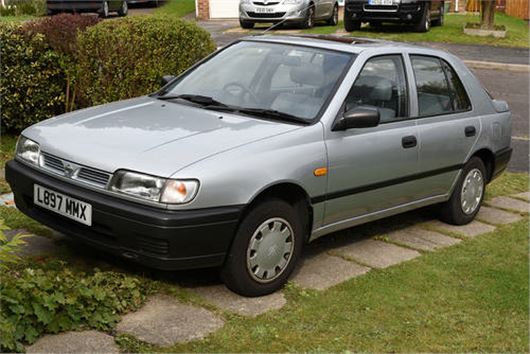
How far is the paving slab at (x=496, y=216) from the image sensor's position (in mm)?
7094

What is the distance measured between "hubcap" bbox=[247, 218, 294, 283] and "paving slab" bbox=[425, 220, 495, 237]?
2.23 metres

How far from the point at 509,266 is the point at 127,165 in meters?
3.01

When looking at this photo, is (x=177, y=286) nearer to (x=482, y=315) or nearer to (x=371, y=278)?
(x=371, y=278)

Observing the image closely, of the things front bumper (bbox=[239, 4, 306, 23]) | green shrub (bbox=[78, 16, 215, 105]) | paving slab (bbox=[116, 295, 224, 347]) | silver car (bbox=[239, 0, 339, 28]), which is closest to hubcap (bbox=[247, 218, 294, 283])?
paving slab (bbox=[116, 295, 224, 347])

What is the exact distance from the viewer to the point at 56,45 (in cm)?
863

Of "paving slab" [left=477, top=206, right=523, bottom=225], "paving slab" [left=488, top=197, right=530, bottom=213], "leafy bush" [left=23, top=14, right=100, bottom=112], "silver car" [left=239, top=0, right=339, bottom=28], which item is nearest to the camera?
"paving slab" [left=477, top=206, right=523, bottom=225]

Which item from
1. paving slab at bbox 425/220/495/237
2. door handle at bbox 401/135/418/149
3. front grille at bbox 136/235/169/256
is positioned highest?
door handle at bbox 401/135/418/149

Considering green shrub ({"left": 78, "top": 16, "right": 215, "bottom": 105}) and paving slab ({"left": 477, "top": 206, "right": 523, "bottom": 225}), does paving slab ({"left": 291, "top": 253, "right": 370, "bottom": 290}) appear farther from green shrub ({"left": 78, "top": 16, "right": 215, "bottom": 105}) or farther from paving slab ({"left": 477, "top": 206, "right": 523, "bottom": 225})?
green shrub ({"left": 78, "top": 16, "right": 215, "bottom": 105})

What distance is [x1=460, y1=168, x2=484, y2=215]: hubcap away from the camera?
6711 mm

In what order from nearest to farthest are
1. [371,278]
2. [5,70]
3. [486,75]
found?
[371,278], [5,70], [486,75]

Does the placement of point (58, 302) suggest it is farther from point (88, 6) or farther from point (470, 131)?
point (88, 6)

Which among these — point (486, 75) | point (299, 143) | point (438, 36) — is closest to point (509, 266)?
point (299, 143)

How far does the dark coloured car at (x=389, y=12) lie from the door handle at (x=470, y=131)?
15.6 m

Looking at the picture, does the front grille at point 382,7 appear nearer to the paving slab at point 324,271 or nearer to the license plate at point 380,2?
the license plate at point 380,2
